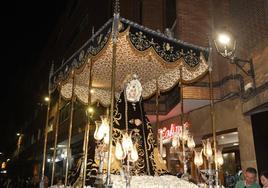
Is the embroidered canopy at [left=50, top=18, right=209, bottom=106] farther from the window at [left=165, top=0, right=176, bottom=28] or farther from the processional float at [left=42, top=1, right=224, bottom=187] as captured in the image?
the window at [left=165, top=0, right=176, bottom=28]

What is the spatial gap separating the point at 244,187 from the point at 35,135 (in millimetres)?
31416

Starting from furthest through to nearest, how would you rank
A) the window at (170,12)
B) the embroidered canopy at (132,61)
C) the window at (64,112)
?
the window at (64,112)
the window at (170,12)
the embroidered canopy at (132,61)

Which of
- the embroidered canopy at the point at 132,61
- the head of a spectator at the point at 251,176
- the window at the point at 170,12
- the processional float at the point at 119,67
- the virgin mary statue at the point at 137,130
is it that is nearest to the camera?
the head of a spectator at the point at 251,176

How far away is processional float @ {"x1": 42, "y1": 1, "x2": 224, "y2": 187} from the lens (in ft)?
17.1

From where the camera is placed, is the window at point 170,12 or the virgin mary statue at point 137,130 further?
the window at point 170,12

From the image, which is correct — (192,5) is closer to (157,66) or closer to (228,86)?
(228,86)

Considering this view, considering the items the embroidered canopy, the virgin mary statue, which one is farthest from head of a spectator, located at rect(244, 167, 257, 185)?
the embroidered canopy

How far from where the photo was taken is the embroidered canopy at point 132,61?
5.64 metres

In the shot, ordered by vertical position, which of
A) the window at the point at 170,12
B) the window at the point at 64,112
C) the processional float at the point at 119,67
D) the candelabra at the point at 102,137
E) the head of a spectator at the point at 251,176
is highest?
the window at the point at 170,12

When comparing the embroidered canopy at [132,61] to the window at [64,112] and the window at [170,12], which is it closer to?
the window at [170,12]

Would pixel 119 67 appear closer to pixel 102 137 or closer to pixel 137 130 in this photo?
pixel 137 130

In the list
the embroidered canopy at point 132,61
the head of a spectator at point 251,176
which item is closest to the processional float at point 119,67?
the embroidered canopy at point 132,61

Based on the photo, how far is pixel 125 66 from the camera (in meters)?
7.31

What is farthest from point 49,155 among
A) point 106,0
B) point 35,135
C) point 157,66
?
point 157,66
